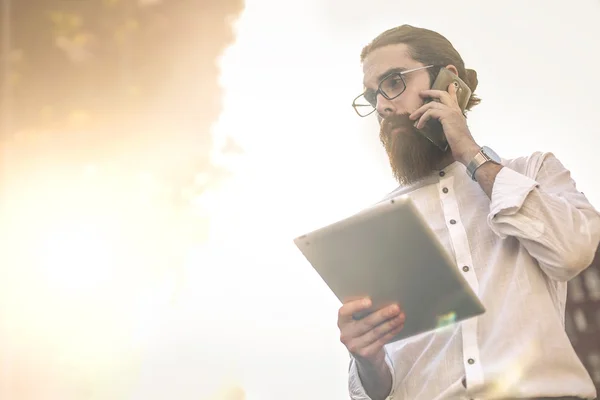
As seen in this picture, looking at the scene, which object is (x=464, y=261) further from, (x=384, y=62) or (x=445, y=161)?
(x=384, y=62)

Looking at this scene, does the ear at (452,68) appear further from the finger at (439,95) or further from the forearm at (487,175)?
the forearm at (487,175)

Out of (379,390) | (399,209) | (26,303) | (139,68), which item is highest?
(139,68)

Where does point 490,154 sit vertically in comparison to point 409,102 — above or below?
below

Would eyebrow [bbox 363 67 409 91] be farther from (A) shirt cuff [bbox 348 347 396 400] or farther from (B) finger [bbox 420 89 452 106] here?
(A) shirt cuff [bbox 348 347 396 400]

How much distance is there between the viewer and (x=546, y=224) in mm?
872

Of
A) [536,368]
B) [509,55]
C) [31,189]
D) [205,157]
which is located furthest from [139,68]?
[536,368]

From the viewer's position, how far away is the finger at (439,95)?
3.75 ft

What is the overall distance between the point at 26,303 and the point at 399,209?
2.61 m

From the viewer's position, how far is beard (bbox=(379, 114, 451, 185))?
1217mm

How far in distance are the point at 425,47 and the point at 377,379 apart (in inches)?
33.3

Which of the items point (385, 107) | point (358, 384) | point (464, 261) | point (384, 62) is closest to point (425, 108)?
point (385, 107)

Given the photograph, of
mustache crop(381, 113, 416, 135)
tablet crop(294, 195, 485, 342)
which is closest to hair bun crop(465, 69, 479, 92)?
mustache crop(381, 113, 416, 135)

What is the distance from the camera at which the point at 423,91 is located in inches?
46.4

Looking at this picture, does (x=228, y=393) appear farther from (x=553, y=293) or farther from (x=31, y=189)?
(x=553, y=293)
